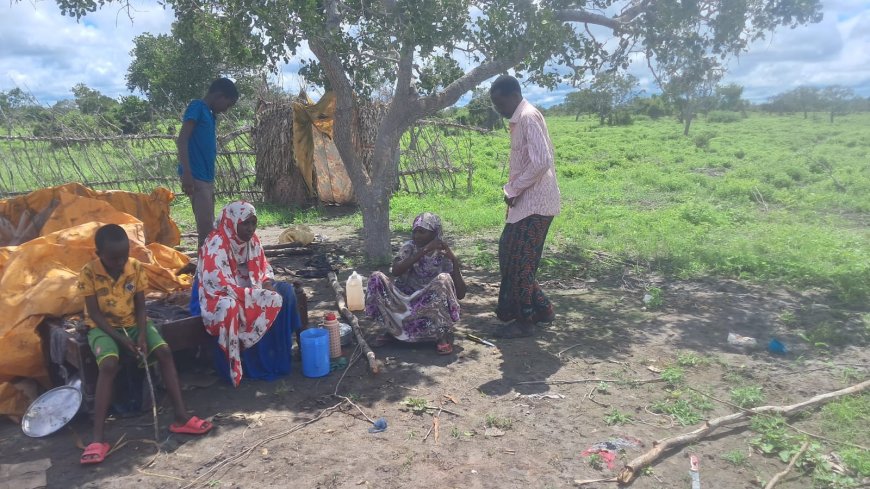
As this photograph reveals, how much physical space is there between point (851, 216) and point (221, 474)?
35.8ft

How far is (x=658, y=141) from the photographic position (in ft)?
78.2

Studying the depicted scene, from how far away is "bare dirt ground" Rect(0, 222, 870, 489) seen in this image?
9.97ft

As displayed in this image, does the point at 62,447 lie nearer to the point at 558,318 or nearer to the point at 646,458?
the point at 646,458

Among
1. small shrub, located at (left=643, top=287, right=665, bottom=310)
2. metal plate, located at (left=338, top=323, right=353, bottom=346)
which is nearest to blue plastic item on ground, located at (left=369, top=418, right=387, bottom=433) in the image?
metal plate, located at (left=338, top=323, right=353, bottom=346)

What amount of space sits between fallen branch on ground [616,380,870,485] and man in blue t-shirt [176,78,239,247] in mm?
4112

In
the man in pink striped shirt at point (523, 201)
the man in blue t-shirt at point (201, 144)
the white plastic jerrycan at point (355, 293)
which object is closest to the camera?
the man in pink striped shirt at point (523, 201)

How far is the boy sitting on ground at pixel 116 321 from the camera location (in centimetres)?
334

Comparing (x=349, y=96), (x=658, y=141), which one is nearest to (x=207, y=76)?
(x=349, y=96)

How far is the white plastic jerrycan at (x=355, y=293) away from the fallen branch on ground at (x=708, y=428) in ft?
9.84

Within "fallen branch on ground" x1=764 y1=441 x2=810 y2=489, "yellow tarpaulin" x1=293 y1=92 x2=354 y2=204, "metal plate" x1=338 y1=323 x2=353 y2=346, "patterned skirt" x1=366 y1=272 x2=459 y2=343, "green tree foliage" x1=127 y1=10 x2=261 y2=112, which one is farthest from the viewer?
"green tree foliage" x1=127 y1=10 x2=261 y2=112

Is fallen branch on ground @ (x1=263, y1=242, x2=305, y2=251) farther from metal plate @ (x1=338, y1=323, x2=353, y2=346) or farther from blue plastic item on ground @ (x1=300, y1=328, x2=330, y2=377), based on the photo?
blue plastic item on ground @ (x1=300, y1=328, x2=330, y2=377)

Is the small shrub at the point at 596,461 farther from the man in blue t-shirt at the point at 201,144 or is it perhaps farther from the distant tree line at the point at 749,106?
the distant tree line at the point at 749,106

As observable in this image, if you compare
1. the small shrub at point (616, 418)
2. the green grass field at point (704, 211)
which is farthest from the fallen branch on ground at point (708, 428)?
the green grass field at point (704, 211)

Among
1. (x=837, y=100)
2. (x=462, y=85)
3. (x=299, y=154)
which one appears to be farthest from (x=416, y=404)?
(x=837, y=100)
